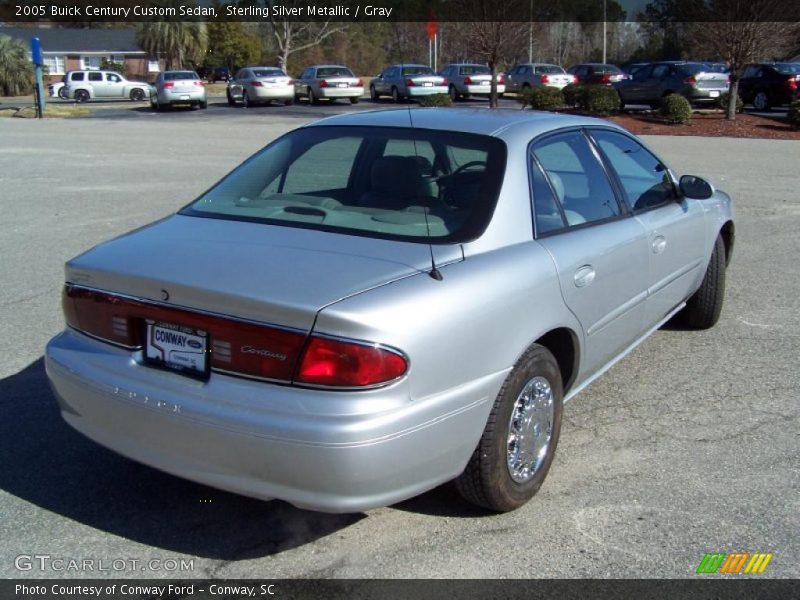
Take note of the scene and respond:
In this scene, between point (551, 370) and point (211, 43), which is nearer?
point (551, 370)

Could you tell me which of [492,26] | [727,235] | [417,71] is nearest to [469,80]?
[417,71]

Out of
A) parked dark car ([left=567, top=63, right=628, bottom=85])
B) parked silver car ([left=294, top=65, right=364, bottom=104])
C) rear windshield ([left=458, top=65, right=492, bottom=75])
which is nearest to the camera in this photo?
parked dark car ([left=567, top=63, right=628, bottom=85])

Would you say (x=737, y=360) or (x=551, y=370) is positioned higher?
(x=551, y=370)

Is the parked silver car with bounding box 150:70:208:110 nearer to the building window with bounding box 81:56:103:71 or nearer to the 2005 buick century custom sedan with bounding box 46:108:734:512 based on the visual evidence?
the 2005 buick century custom sedan with bounding box 46:108:734:512

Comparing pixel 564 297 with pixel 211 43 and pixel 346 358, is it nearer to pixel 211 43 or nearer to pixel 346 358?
pixel 346 358

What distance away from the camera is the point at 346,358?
286 cm

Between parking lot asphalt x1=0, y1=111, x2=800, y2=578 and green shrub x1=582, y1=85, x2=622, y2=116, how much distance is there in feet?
65.0

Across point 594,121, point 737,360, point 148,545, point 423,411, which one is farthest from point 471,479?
point 737,360

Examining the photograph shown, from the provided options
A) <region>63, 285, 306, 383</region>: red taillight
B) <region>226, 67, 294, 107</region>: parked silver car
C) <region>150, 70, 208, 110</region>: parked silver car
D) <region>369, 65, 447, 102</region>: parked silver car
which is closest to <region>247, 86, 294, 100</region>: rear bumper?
<region>226, 67, 294, 107</region>: parked silver car

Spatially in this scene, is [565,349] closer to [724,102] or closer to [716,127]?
[716,127]

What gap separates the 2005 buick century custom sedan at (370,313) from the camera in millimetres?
2895

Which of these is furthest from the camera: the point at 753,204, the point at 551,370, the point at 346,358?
the point at 753,204

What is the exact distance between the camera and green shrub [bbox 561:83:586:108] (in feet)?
85.6

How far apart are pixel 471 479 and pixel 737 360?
286 cm
